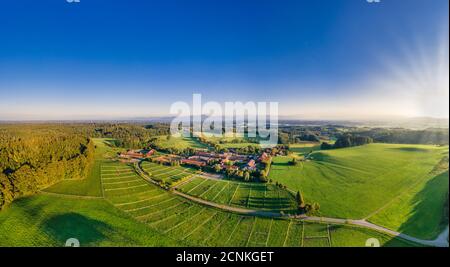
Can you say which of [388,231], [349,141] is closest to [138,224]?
[388,231]

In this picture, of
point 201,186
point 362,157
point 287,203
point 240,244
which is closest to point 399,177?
point 362,157

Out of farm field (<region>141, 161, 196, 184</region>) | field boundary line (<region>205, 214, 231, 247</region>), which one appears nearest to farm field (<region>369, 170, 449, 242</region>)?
field boundary line (<region>205, 214, 231, 247</region>)

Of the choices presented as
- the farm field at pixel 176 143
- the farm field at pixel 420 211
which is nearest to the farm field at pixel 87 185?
the farm field at pixel 176 143

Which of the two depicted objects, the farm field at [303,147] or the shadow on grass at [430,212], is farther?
the farm field at [303,147]

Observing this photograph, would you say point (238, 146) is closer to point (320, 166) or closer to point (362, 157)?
point (320, 166)

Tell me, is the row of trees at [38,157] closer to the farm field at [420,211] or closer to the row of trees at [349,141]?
the farm field at [420,211]

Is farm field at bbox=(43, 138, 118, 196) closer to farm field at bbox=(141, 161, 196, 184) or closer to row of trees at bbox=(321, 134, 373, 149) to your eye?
farm field at bbox=(141, 161, 196, 184)
